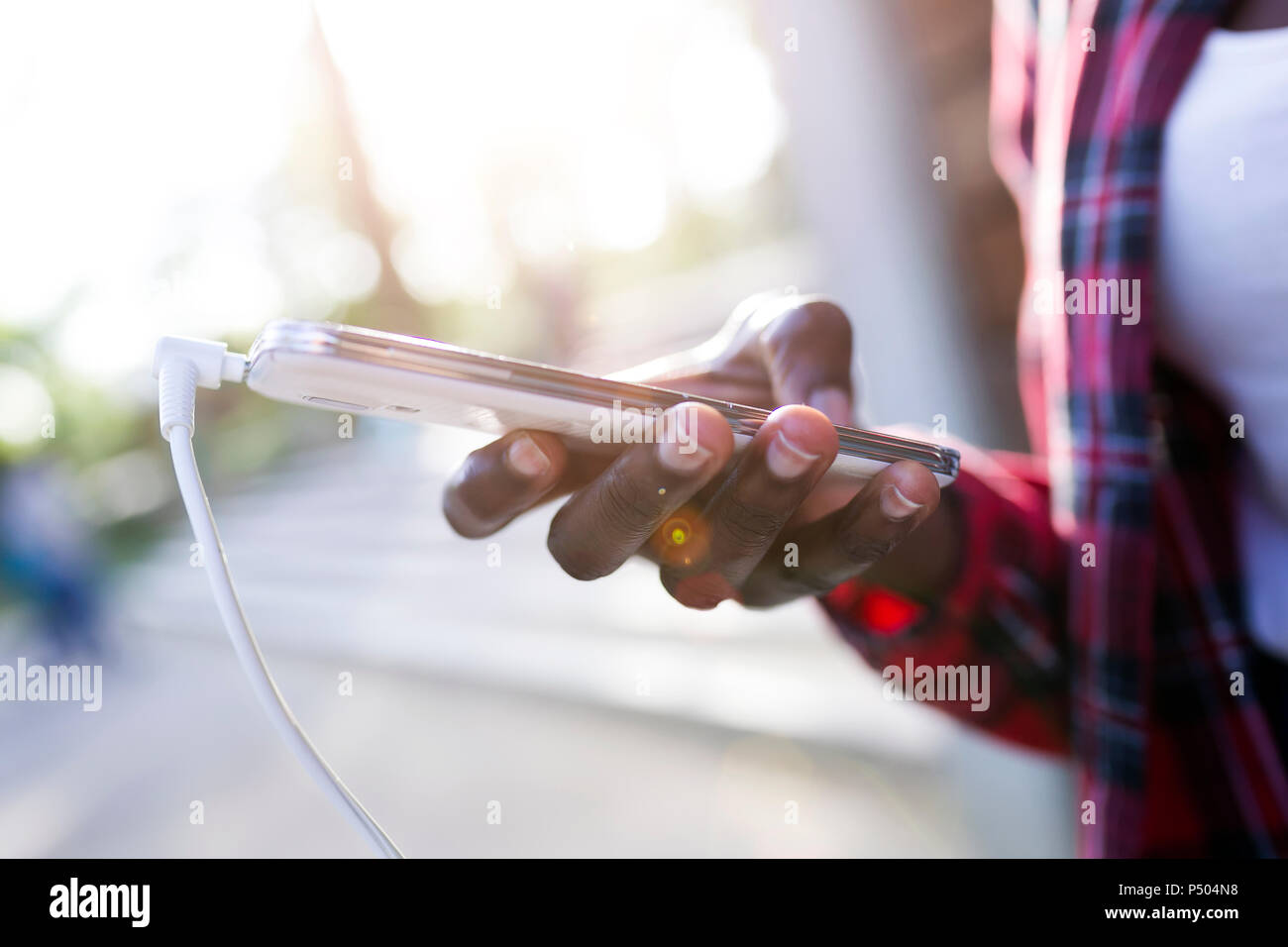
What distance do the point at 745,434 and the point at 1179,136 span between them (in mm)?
385

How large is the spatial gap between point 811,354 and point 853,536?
0.12m

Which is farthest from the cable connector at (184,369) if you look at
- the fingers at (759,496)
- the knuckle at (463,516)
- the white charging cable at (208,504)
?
the fingers at (759,496)

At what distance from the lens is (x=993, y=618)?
620 mm

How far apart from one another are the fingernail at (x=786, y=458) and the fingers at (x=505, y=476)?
108 mm

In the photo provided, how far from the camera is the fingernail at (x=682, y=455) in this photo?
0.35 m

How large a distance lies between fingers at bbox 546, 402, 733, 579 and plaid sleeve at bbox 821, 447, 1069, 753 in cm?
26

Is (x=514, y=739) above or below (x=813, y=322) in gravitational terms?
below

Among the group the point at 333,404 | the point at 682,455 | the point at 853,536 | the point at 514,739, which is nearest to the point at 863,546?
the point at 853,536

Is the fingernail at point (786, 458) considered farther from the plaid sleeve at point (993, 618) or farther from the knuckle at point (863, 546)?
the plaid sleeve at point (993, 618)

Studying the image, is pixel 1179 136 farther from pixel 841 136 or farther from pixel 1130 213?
pixel 841 136

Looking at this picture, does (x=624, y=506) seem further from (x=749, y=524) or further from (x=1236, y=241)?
(x=1236, y=241)

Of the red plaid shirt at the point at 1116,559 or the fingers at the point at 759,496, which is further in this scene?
the red plaid shirt at the point at 1116,559
